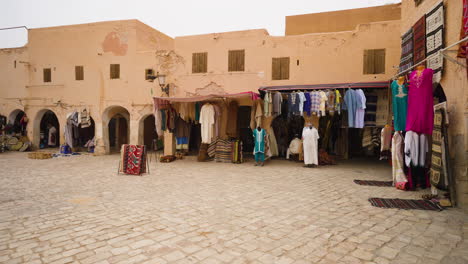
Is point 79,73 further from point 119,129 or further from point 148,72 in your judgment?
point 119,129

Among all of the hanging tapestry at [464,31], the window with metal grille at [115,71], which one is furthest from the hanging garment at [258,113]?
the window with metal grille at [115,71]

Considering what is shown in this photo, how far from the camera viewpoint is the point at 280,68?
11.9m

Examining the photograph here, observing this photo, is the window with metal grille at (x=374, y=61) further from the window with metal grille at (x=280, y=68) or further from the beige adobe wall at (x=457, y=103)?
the beige adobe wall at (x=457, y=103)

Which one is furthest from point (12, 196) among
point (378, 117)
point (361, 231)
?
point (378, 117)

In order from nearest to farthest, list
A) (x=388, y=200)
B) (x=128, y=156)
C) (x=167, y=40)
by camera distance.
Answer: (x=388, y=200)
(x=128, y=156)
(x=167, y=40)

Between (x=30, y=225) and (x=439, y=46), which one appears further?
(x=439, y=46)

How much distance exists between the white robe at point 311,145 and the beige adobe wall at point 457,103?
476cm

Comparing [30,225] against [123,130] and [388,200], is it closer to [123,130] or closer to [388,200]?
[388,200]

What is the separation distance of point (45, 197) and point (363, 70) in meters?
11.6

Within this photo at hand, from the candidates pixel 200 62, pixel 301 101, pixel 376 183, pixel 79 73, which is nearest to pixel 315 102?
pixel 301 101

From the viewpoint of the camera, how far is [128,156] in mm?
8445

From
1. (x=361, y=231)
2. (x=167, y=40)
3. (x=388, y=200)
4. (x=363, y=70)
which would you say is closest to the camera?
(x=361, y=231)

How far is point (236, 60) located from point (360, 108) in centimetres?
603

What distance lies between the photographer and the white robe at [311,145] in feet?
32.7
